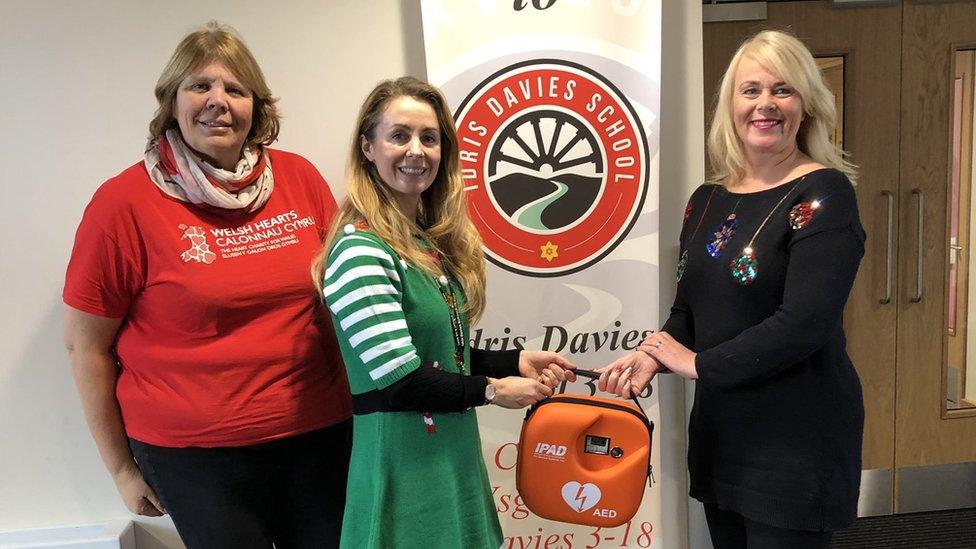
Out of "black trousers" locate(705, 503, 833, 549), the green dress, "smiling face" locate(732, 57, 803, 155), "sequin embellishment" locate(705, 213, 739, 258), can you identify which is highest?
"smiling face" locate(732, 57, 803, 155)

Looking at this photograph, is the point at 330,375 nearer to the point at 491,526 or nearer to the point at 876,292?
the point at 491,526

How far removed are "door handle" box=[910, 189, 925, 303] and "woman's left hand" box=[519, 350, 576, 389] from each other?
2088 millimetres

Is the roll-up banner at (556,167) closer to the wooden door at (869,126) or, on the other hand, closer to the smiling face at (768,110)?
the smiling face at (768,110)

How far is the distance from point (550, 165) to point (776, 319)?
3.06ft

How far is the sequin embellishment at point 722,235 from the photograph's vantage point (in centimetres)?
162

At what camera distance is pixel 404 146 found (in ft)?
4.83

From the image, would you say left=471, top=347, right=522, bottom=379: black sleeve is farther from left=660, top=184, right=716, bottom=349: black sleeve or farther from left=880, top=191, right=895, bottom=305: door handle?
left=880, top=191, right=895, bottom=305: door handle

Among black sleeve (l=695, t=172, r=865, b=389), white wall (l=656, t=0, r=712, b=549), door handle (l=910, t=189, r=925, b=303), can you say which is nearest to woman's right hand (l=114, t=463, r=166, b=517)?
black sleeve (l=695, t=172, r=865, b=389)

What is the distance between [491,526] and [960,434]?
2.70 meters

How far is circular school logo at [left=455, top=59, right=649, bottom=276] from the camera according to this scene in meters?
2.17

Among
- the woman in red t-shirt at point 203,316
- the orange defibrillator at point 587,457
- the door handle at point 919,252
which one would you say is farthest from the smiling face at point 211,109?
the door handle at point 919,252

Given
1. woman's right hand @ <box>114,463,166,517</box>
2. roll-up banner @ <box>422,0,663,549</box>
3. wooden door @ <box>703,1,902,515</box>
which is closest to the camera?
woman's right hand @ <box>114,463,166,517</box>

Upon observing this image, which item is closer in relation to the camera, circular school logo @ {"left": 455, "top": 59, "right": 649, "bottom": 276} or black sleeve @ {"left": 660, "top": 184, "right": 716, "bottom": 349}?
black sleeve @ {"left": 660, "top": 184, "right": 716, "bottom": 349}

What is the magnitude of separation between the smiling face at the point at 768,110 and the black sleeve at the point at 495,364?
779 mm
